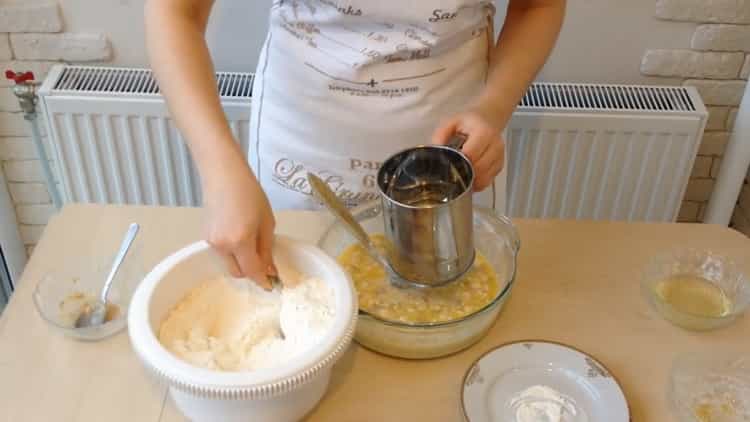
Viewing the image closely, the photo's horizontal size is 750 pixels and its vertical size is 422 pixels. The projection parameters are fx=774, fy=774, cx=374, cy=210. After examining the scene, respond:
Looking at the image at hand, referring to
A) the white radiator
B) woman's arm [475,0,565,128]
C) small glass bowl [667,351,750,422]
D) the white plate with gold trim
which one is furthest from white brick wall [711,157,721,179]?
the white plate with gold trim

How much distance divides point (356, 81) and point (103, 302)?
1.40 ft

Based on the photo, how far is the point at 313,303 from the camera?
2.59 feet

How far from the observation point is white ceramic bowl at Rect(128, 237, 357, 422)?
27.0 inches

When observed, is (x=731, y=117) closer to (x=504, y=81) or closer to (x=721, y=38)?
(x=721, y=38)

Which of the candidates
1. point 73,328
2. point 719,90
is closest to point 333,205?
point 73,328

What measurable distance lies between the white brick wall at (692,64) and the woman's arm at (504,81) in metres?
0.60

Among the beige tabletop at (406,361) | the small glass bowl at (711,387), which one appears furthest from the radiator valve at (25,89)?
the small glass bowl at (711,387)

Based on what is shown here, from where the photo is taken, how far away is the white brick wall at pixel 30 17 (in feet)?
4.99

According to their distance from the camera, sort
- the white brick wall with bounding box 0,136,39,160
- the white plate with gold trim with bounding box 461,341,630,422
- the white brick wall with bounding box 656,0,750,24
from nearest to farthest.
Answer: the white plate with gold trim with bounding box 461,341,630,422
the white brick wall with bounding box 656,0,750,24
the white brick wall with bounding box 0,136,39,160

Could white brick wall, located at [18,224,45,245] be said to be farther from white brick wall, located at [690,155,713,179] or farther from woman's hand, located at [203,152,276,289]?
white brick wall, located at [690,155,713,179]

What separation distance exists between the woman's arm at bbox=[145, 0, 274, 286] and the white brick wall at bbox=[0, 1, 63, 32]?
74 cm

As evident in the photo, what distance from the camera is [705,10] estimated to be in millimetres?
1517

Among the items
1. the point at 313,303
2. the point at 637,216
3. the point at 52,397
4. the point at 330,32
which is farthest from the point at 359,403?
the point at 637,216

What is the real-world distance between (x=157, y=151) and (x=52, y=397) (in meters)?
0.90
